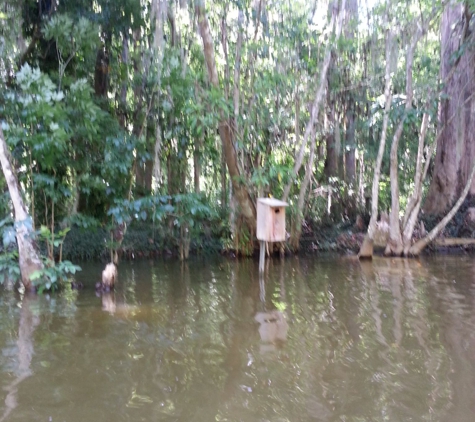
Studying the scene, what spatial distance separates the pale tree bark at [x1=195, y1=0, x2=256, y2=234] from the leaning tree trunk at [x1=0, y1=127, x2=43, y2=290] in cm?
457

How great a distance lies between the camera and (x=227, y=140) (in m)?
11.6

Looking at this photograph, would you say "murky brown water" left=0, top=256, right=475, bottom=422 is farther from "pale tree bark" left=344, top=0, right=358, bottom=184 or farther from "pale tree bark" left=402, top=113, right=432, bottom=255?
"pale tree bark" left=344, top=0, right=358, bottom=184

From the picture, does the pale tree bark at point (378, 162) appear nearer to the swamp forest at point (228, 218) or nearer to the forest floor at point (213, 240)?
the swamp forest at point (228, 218)

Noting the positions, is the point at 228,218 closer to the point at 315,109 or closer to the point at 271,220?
the point at 271,220

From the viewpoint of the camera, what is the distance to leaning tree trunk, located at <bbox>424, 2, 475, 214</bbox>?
13742 mm

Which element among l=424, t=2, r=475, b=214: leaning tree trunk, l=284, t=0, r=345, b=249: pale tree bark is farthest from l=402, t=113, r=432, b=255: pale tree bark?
l=284, t=0, r=345, b=249: pale tree bark

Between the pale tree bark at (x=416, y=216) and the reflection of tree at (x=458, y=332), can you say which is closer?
the reflection of tree at (x=458, y=332)

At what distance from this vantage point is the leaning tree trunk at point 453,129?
45.1 feet

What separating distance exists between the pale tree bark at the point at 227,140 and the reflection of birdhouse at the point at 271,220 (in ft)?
6.28

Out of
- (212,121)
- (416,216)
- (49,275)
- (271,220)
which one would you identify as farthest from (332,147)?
(49,275)

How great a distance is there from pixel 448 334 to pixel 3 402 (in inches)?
173

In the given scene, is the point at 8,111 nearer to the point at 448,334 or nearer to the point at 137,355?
the point at 137,355

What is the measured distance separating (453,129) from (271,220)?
25.1 feet

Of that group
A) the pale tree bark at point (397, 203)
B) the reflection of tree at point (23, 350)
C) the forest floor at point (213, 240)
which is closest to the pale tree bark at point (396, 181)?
the pale tree bark at point (397, 203)
